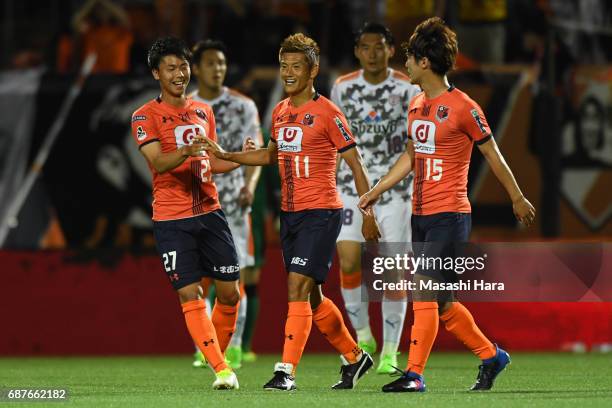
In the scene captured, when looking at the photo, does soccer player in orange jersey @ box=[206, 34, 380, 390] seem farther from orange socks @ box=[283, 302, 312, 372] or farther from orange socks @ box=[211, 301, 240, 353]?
orange socks @ box=[211, 301, 240, 353]

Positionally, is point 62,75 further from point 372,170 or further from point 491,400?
point 491,400

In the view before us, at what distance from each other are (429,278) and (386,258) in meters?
2.31

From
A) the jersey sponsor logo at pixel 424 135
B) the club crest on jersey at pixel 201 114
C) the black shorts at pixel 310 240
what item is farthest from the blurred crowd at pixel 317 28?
the jersey sponsor logo at pixel 424 135

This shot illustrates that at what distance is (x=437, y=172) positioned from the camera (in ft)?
26.7

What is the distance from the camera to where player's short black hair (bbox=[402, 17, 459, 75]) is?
815 cm

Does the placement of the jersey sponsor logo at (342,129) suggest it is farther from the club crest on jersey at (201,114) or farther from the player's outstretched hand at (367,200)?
the club crest on jersey at (201,114)

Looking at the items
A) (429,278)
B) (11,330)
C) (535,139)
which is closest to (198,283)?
(429,278)

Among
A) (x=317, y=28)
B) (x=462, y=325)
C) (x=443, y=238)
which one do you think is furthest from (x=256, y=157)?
(x=317, y=28)

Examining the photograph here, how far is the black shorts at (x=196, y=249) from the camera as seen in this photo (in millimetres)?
8562

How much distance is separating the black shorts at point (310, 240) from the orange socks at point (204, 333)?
1.90 feet

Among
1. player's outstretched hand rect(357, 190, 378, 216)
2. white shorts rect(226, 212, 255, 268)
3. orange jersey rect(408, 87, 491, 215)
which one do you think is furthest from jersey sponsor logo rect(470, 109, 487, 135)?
white shorts rect(226, 212, 255, 268)

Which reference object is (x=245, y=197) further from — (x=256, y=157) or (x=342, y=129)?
(x=342, y=129)

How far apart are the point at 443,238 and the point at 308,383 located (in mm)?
1841

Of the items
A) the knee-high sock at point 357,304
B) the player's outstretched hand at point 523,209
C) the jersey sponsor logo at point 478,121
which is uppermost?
the jersey sponsor logo at point 478,121
